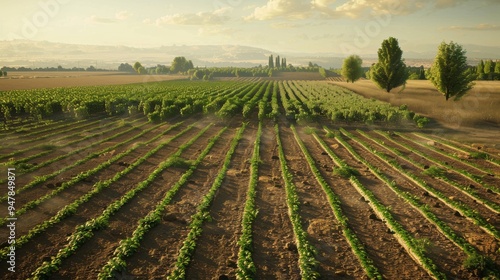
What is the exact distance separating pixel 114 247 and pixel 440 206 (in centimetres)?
1373

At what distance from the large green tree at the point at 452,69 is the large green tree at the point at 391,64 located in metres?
13.2

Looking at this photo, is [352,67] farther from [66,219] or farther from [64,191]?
[66,219]

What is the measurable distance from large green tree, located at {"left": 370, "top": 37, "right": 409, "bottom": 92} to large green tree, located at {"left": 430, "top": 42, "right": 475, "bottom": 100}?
13250 mm

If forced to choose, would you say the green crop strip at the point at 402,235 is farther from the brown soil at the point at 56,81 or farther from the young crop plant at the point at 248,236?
the brown soil at the point at 56,81

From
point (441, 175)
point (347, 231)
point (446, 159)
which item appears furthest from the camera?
point (446, 159)

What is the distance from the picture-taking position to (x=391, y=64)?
55625 mm

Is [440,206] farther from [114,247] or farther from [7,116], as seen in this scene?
[7,116]

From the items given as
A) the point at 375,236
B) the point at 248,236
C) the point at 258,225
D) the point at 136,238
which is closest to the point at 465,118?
the point at 375,236

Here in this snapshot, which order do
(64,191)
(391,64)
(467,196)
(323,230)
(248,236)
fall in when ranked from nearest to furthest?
(248,236) < (323,230) < (467,196) < (64,191) < (391,64)

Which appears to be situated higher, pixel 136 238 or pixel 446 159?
pixel 446 159

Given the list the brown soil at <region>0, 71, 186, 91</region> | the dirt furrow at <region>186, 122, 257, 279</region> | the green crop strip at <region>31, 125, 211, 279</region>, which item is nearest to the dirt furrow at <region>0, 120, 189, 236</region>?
the green crop strip at <region>31, 125, 211, 279</region>

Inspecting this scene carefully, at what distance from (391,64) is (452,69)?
1565cm

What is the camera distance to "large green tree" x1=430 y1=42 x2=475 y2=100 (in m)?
40.8

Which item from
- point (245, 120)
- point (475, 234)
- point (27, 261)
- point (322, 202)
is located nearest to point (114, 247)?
point (27, 261)
